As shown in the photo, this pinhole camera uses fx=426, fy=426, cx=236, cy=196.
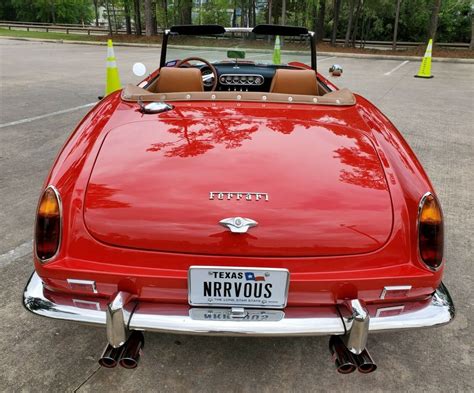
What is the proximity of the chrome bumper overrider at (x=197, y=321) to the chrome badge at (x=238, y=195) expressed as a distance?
17.6 inches

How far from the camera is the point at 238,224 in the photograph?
1620 millimetres

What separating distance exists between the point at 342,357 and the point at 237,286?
19.3 inches

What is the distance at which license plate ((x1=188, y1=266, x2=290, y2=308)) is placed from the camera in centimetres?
162

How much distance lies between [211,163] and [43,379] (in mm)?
1215

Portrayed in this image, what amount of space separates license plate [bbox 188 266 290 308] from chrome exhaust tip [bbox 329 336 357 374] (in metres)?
0.28

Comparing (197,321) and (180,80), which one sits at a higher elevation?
(180,80)

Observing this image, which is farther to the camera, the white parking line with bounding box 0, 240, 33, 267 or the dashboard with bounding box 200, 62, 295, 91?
the dashboard with bounding box 200, 62, 295, 91

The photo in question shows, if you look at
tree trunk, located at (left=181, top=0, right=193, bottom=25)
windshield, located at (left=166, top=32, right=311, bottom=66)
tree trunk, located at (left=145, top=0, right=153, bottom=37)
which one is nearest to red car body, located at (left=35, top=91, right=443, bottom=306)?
windshield, located at (left=166, top=32, right=311, bottom=66)

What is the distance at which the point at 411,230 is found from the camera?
68.0 inches

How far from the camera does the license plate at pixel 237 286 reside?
5.32ft

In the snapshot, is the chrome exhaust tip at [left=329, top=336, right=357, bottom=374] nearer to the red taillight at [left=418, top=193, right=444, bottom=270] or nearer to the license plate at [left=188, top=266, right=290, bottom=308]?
the license plate at [left=188, top=266, right=290, bottom=308]

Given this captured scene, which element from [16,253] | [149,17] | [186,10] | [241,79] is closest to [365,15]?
[186,10]

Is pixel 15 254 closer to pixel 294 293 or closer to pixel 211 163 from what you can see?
pixel 211 163

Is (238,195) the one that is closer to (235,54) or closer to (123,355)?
(123,355)
